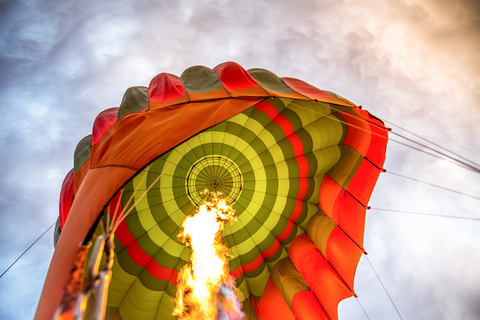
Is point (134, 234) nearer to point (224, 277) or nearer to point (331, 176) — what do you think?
point (224, 277)

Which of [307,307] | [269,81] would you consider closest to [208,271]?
[307,307]

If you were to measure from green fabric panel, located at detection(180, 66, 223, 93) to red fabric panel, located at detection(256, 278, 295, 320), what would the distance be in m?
3.87

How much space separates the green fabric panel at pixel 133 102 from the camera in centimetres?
316

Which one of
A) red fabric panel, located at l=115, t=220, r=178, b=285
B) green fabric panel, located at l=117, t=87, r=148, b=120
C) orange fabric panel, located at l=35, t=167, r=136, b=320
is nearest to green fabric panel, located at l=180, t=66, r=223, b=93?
green fabric panel, located at l=117, t=87, r=148, b=120

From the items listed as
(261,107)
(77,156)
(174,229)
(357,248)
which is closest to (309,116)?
(261,107)

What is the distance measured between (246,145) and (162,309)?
3.45m

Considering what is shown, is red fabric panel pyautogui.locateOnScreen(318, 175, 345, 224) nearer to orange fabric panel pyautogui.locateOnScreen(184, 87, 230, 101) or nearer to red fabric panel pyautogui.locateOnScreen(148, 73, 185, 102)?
orange fabric panel pyautogui.locateOnScreen(184, 87, 230, 101)

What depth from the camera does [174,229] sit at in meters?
4.84

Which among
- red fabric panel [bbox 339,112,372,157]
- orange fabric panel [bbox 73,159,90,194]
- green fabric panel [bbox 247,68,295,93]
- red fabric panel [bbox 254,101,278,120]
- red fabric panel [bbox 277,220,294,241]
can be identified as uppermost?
red fabric panel [bbox 254,101,278,120]

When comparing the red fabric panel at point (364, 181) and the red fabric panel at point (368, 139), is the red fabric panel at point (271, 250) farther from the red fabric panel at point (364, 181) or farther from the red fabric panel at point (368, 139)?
the red fabric panel at point (368, 139)

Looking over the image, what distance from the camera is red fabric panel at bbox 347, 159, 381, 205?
415cm

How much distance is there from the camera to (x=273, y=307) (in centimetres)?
452

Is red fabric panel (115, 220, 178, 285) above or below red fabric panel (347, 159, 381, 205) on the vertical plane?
below

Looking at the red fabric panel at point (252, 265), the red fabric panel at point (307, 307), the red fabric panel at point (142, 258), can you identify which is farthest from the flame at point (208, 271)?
the red fabric panel at point (307, 307)
